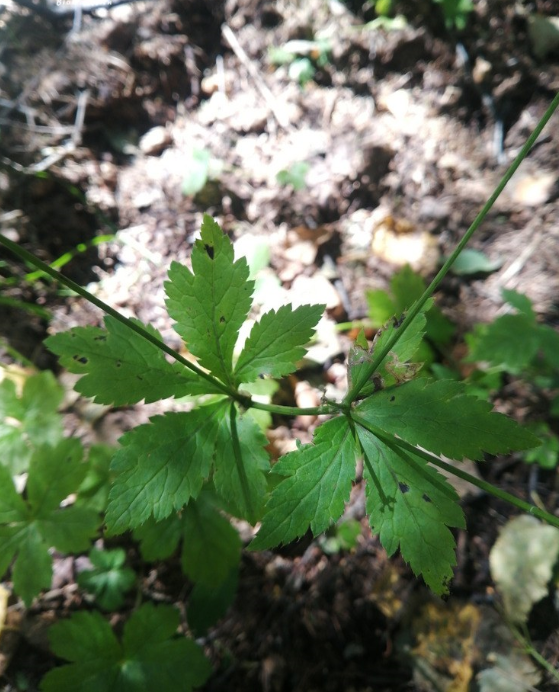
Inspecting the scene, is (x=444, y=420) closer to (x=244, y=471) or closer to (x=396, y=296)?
(x=244, y=471)

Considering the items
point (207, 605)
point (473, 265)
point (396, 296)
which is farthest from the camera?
point (473, 265)

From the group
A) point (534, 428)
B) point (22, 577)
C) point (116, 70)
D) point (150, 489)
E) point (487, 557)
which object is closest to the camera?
point (150, 489)

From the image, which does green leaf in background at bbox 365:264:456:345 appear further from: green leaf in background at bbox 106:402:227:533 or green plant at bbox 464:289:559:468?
green leaf in background at bbox 106:402:227:533

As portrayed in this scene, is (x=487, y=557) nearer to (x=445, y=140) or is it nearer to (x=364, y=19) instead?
(x=445, y=140)

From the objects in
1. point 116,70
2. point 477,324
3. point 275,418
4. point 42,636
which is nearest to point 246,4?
point 116,70

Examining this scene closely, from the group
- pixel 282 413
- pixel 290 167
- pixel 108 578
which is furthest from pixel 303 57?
pixel 108 578

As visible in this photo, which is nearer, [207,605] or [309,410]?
[309,410]

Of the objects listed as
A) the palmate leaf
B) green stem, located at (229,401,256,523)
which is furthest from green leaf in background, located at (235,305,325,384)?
the palmate leaf
